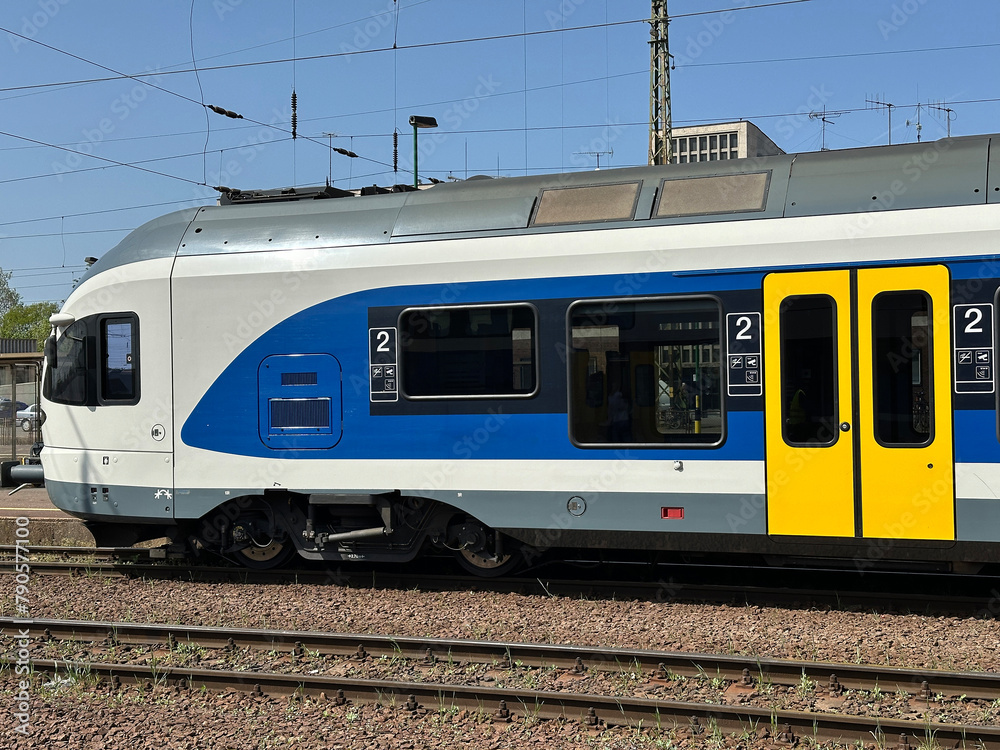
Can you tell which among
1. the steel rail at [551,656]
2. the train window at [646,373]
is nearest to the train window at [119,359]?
the steel rail at [551,656]

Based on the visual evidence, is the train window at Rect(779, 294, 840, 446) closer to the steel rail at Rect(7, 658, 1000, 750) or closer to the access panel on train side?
the access panel on train side

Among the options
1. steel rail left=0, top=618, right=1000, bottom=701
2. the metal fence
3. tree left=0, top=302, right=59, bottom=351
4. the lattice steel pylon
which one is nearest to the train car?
steel rail left=0, top=618, right=1000, bottom=701

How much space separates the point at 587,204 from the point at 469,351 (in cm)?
159

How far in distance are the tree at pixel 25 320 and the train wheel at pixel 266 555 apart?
77.2 meters

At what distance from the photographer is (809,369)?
730 cm

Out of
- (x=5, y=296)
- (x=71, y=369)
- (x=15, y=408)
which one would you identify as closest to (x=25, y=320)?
(x=5, y=296)

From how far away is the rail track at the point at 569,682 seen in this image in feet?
17.3

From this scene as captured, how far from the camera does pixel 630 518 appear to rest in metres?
7.75

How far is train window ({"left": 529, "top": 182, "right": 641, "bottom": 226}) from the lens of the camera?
799cm

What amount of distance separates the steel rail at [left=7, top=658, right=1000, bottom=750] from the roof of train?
382 centimetres

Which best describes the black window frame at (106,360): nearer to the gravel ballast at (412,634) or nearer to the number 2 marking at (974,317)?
the gravel ballast at (412,634)

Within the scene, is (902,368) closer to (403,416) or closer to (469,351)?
Result: (469,351)

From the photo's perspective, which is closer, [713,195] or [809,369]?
[809,369]

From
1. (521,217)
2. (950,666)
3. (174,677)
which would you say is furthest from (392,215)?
(950,666)
